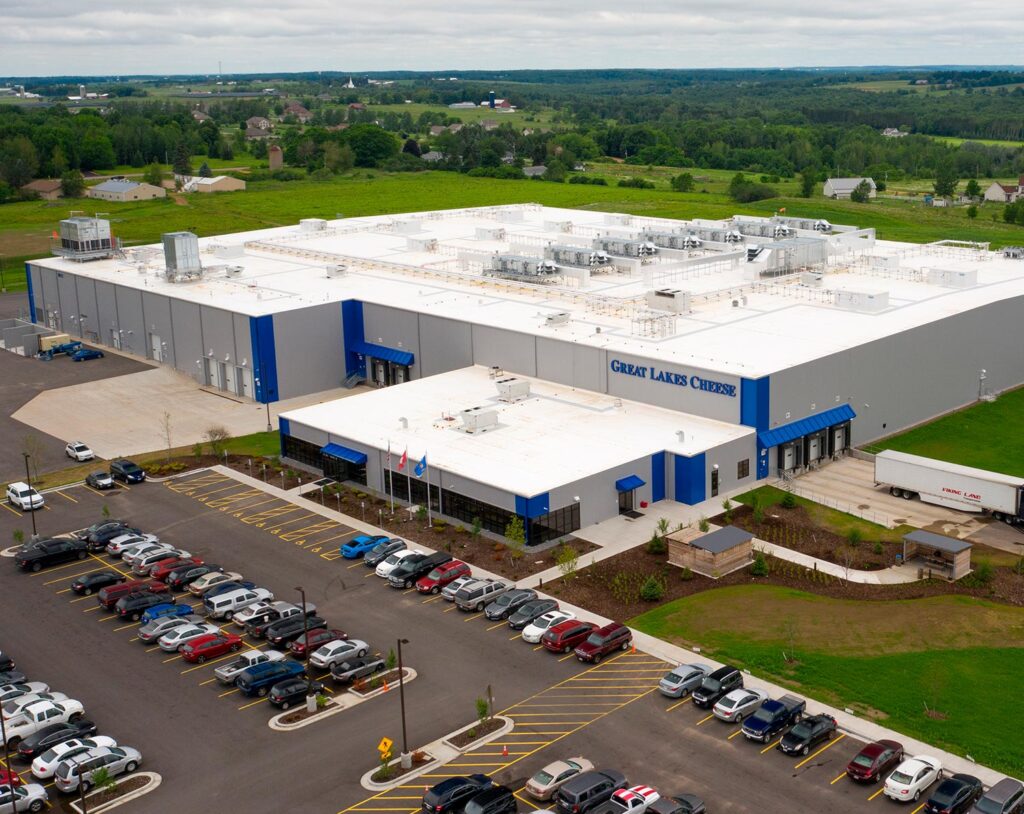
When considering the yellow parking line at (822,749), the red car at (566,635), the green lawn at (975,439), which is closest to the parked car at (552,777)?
the yellow parking line at (822,749)

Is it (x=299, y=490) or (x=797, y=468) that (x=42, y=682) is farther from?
(x=797, y=468)

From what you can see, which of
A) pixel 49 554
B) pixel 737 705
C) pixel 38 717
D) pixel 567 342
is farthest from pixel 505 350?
pixel 38 717

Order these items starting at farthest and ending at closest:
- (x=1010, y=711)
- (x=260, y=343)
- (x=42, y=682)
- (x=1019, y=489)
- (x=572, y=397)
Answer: (x=260, y=343), (x=572, y=397), (x=1019, y=489), (x=42, y=682), (x=1010, y=711)

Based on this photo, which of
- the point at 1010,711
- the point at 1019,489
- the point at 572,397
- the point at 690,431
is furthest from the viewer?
the point at 572,397

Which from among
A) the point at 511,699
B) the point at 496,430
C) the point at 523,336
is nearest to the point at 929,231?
the point at 523,336

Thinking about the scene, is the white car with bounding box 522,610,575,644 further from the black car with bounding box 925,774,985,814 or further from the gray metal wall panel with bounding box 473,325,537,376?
the gray metal wall panel with bounding box 473,325,537,376

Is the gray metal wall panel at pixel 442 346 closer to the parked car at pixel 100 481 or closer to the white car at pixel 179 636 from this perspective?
the parked car at pixel 100 481

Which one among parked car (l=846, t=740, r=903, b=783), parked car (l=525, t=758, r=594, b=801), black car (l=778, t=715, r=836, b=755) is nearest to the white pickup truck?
parked car (l=525, t=758, r=594, b=801)
